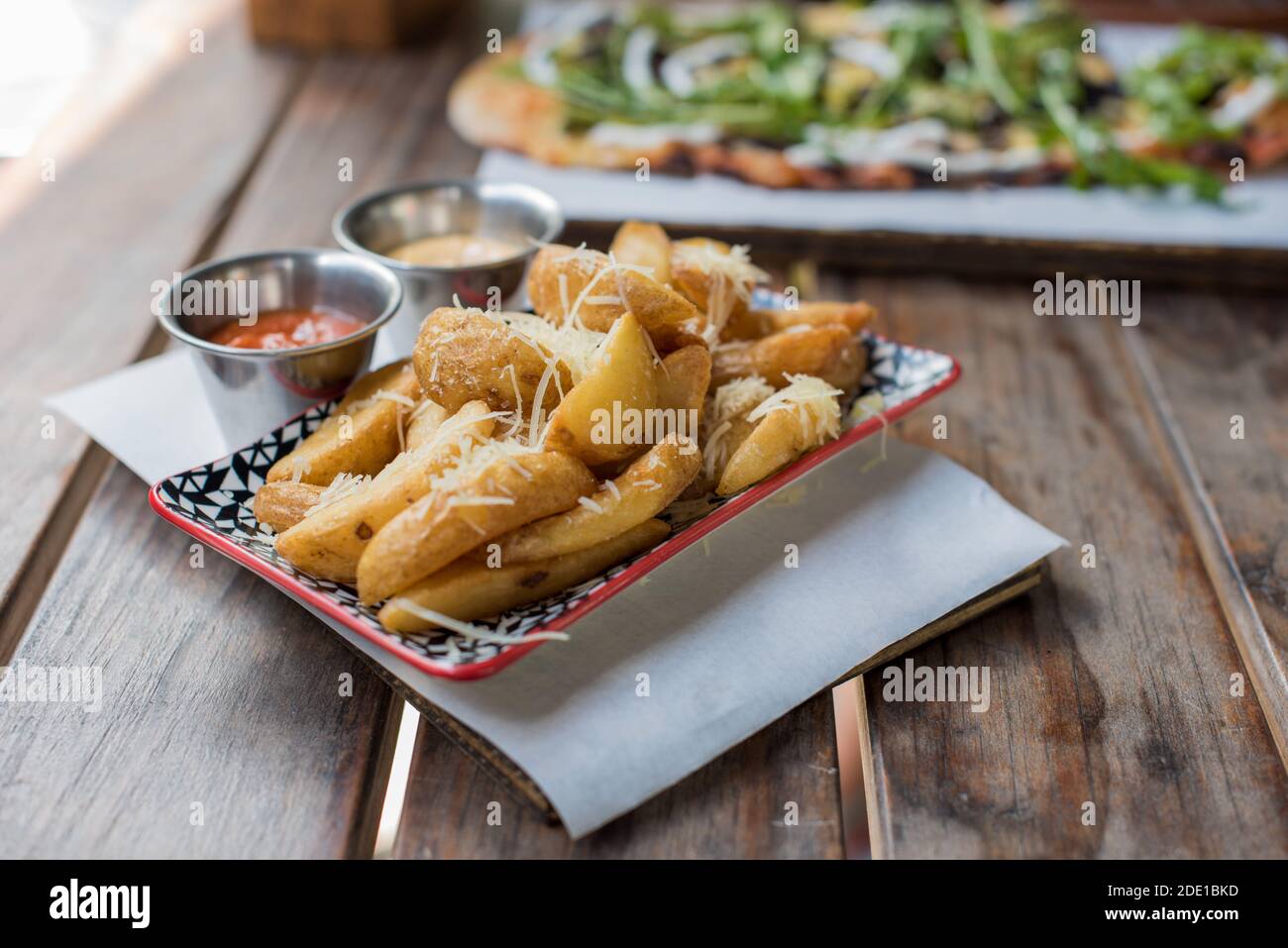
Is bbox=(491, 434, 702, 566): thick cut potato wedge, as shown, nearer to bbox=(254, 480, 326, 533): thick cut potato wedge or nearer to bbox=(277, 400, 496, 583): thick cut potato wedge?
bbox=(277, 400, 496, 583): thick cut potato wedge

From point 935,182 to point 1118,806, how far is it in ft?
8.01

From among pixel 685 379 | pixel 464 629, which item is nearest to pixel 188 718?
pixel 464 629

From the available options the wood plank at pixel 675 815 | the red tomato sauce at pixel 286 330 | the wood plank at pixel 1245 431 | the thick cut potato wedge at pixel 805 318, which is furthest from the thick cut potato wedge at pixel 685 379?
the wood plank at pixel 1245 431

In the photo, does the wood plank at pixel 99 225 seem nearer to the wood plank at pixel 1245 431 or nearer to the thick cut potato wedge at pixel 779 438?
the thick cut potato wedge at pixel 779 438

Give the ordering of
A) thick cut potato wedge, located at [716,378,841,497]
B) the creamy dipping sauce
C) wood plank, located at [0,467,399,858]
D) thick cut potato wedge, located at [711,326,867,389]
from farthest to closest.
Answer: the creamy dipping sauce → thick cut potato wedge, located at [711,326,867,389] → thick cut potato wedge, located at [716,378,841,497] → wood plank, located at [0,467,399,858]

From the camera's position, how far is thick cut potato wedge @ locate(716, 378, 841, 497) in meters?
2.03

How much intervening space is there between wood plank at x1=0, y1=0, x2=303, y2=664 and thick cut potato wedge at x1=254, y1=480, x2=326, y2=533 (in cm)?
50

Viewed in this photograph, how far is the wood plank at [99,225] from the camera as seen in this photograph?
7.93ft

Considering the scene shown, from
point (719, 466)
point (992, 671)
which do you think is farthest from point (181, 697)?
point (992, 671)

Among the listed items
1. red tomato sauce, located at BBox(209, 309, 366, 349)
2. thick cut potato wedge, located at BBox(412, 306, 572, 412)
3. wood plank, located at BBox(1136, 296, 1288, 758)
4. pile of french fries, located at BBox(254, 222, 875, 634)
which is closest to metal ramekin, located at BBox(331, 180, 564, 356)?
red tomato sauce, located at BBox(209, 309, 366, 349)

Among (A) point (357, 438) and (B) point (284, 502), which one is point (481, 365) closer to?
(A) point (357, 438)

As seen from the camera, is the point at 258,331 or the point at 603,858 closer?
the point at 603,858

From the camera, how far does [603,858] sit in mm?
1657
